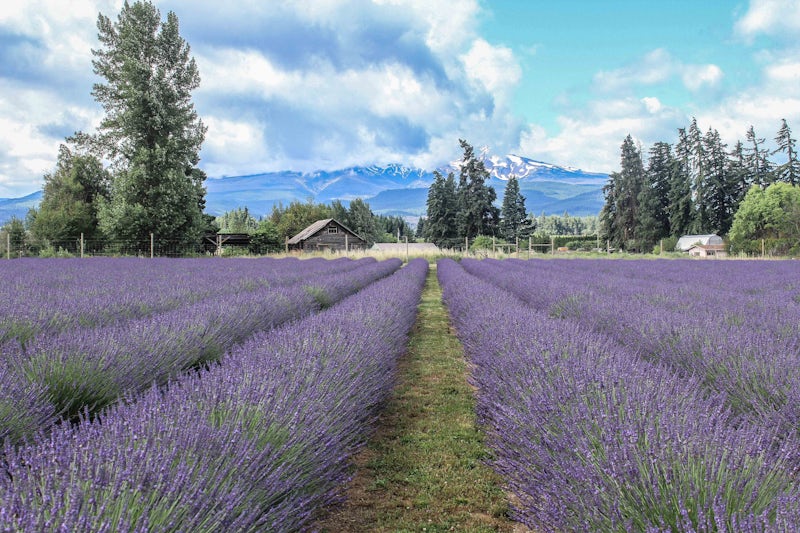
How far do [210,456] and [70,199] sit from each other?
139ft

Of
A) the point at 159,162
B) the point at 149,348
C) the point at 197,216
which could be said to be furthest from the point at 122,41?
the point at 149,348

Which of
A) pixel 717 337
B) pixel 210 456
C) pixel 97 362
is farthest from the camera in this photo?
pixel 717 337

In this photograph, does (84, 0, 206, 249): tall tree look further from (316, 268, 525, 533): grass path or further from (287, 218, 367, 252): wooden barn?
(316, 268, 525, 533): grass path

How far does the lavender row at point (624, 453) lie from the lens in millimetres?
1277

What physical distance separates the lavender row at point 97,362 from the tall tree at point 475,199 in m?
48.7

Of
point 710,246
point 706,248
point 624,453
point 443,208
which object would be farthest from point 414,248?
point 624,453

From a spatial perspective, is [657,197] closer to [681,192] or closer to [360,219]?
[681,192]

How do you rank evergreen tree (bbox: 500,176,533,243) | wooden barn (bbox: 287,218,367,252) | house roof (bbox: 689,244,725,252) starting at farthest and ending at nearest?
evergreen tree (bbox: 500,176,533,243), house roof (bbox: 689,244,725,252), wooden barn (bbox: 287,218,367,252)

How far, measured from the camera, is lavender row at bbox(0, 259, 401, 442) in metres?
2.18

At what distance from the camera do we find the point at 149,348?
10.1ft

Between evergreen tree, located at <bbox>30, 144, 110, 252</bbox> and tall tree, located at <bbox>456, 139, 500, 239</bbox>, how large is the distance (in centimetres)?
3402

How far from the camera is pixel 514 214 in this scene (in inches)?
2366

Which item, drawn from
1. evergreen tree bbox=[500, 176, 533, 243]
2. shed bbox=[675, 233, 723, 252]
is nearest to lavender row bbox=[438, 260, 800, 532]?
shed bbox=[675, 233, 723, 252]

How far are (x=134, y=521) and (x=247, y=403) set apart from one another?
0.81 meters
